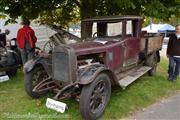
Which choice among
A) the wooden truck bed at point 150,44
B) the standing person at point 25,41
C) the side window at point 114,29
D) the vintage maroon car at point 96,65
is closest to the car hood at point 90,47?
the vintage maroon car at point 96,65

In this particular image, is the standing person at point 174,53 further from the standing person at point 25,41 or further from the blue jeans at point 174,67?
the standing person at point 25,41

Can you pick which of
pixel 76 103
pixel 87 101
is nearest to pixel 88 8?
pixel 76 103

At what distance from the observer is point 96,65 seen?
6008mm

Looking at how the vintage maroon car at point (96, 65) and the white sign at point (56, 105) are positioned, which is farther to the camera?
the white sign at point (56, 105)

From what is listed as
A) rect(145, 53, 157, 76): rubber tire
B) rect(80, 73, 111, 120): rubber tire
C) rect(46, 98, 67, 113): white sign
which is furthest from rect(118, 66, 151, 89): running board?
rect(46, 98, 67, 113): white sign

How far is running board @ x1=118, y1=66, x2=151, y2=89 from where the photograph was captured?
22.4 feet

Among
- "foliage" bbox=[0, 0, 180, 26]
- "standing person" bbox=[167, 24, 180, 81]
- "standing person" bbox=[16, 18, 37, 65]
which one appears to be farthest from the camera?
"standing person" bbox=[16, 18, 37, 65]

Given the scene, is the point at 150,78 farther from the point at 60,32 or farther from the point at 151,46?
the point at 60,32

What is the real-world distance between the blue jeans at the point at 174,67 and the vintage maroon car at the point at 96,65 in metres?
0.68

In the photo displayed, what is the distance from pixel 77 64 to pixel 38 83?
4.19ft

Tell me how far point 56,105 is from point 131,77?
95.4 inches

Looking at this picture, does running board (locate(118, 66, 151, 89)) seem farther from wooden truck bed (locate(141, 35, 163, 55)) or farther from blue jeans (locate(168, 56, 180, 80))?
blue jeans (locate(168, 56, 180, 80))

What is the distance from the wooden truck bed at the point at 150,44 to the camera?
8.63 meters

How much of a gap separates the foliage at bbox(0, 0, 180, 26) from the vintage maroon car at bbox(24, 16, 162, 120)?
22.7 inches
